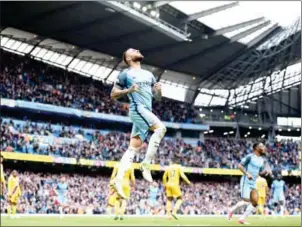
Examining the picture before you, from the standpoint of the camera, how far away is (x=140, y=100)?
5.54 metres

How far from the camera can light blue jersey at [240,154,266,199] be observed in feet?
45.4

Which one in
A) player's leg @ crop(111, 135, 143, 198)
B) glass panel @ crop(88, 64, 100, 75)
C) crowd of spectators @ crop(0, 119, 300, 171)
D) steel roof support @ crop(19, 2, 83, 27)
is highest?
steel roof support @ crop(19, 2, 83, 27)

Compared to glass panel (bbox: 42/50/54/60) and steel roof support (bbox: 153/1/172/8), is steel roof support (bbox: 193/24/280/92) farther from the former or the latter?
glass panel (bbox: 42/50/54/60)

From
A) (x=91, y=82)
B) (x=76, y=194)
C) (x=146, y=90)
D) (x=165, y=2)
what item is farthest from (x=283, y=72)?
(x=146, y=90)

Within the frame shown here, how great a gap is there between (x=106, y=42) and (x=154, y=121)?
172 ft

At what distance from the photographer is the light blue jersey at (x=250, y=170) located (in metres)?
13.8

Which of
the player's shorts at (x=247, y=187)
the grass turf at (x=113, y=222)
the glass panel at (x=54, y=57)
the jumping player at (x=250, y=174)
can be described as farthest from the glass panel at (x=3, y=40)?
the player's shorts at (x=247, y=187)

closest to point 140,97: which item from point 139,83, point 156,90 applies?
point 139,83

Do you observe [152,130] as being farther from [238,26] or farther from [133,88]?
[238,26]

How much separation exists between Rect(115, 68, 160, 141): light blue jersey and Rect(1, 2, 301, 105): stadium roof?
43734 millimetres

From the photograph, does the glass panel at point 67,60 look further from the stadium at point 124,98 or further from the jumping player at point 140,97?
the jumping player at point 140,97

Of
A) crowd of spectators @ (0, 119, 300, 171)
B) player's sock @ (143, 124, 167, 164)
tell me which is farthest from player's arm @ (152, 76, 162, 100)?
crowd of spectators @ (0, 119, 300, 171)

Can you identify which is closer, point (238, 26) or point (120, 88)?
point (120, 88)

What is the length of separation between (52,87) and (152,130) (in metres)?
54.6
